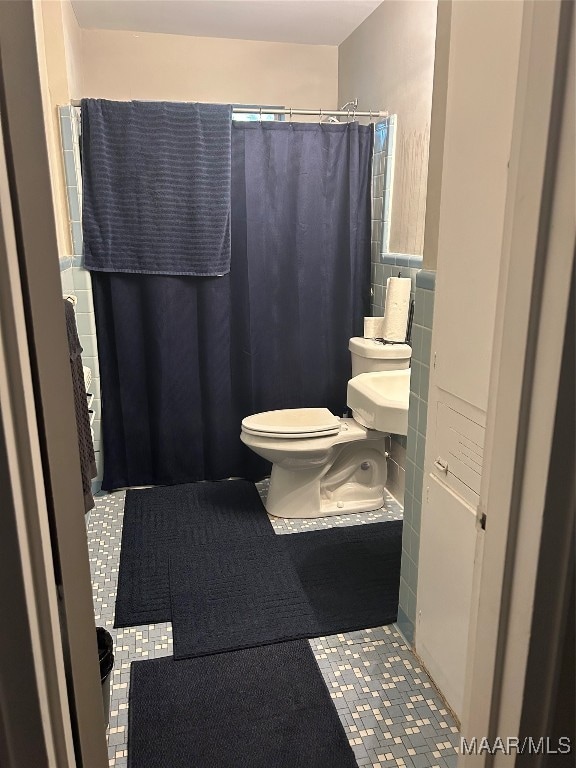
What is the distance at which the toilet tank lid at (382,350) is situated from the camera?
2621 mm

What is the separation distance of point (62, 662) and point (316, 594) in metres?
1.55

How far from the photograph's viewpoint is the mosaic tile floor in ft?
4.97

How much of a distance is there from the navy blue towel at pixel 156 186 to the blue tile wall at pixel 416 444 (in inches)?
52.7

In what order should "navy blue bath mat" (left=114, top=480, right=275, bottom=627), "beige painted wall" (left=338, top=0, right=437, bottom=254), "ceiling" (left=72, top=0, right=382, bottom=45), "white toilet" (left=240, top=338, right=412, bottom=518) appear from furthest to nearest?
"ceiling" (left=72, top=0, right=382, bottom=45) < "white toilet" (left=240, top=338, right=412, bottom=518) < "beige painted wall" (left=338, top=0, right=437, bottom=254) < "navy blue bath mat" (left=114, top=480, right=275, bottom=627)

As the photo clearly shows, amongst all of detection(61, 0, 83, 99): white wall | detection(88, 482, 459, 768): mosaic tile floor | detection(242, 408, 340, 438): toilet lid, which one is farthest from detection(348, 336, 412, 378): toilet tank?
detection(61, 0, 83, 99): white wall

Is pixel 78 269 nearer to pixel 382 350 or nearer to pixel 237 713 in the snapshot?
pixel 382 350

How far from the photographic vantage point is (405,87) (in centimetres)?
262

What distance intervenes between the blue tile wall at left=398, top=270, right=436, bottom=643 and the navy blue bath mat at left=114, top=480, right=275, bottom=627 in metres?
0.82

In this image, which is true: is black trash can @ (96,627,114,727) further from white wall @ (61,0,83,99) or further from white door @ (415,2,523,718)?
white wall @ (61,0,83,99)

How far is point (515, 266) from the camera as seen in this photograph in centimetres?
72

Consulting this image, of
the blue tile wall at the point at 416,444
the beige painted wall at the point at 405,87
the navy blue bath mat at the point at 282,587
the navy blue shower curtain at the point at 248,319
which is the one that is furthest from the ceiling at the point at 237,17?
the navy blue bath mat at the point at 282,587

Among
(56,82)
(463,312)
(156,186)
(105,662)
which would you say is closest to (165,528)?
(105,662)

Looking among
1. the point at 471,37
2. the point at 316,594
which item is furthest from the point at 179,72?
the point at 316,594

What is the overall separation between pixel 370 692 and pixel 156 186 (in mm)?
2175
